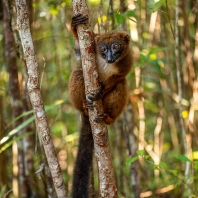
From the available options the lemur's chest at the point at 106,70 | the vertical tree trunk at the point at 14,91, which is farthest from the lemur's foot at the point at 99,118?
the vertical tree trunk at the point at 14,91

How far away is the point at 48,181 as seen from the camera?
16.0ft

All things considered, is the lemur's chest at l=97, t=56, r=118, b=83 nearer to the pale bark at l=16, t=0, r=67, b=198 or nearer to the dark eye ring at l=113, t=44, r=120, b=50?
the dark eye ring at l=113, t=44, r=120, b=50

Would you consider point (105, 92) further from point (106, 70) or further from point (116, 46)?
point (116, 46)

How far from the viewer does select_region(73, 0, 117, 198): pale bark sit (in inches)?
144

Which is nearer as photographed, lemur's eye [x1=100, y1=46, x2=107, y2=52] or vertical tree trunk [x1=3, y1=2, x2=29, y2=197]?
lemur's eye [x1=100, y1=46, x2=107, y2=52]

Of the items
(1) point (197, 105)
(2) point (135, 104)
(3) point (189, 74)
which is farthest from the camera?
(2) point (135, 104)

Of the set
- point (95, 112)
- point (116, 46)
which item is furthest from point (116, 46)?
point (95, 112)

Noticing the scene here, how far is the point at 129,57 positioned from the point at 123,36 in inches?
12.1

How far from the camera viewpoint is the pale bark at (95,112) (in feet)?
12.0

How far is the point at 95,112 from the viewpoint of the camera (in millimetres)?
3922

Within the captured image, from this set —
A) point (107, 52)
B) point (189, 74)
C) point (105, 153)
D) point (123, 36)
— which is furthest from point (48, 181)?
point (189, 74)

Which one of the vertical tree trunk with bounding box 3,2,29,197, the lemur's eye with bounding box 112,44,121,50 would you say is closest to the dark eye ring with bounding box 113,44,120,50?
the lemur's eye with bounding box 112,44,121,50

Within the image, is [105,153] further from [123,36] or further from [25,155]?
[25,155]

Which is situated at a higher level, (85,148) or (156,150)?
(85,148)
